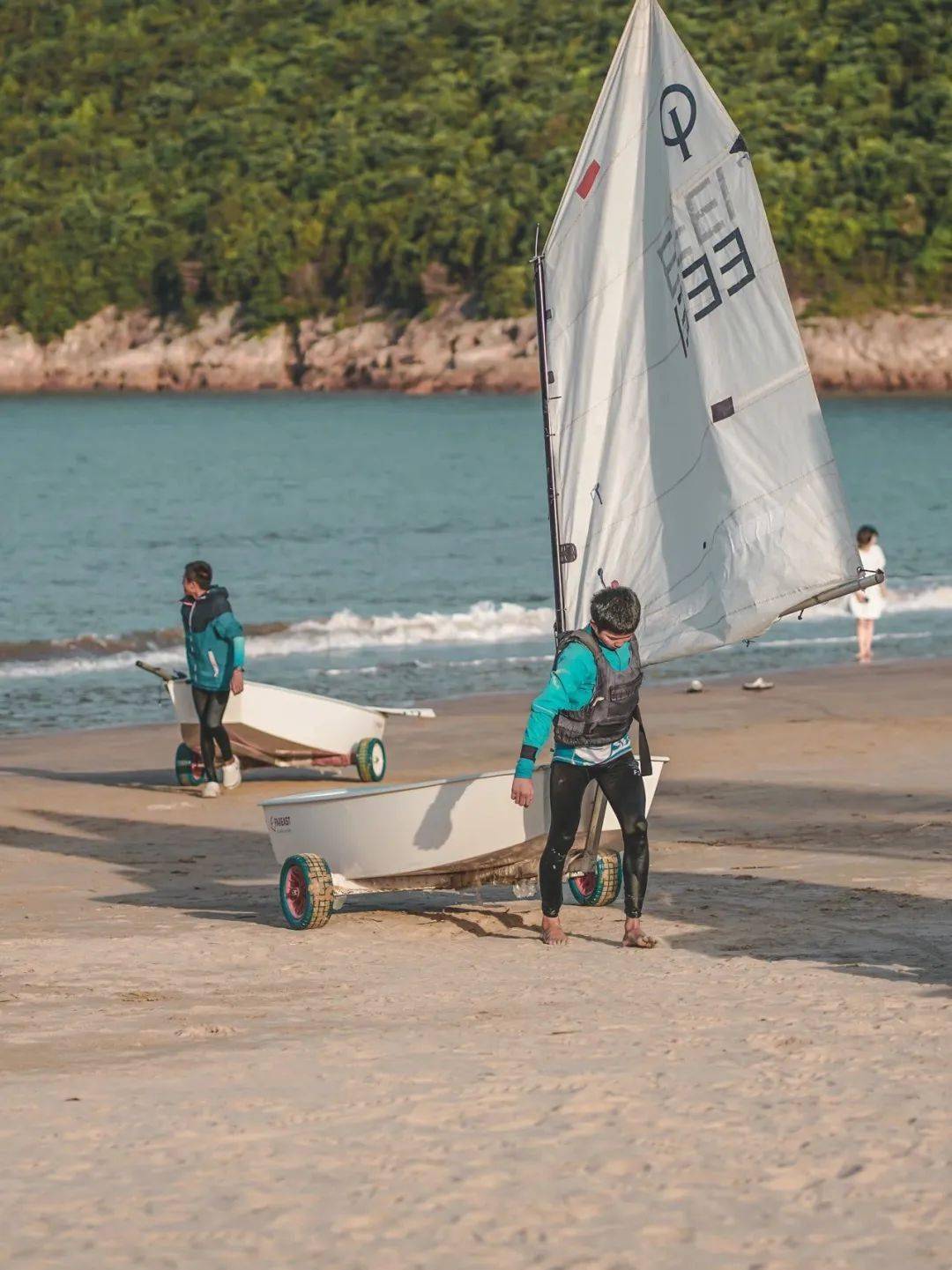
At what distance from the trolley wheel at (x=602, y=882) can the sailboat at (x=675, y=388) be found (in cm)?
116

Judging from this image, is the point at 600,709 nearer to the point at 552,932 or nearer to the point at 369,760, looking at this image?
the point at 552,932

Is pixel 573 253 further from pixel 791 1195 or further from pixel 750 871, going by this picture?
pixel 791 1195

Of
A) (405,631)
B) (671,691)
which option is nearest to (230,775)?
(671,691)

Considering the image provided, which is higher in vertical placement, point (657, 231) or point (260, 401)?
point (260, 401)

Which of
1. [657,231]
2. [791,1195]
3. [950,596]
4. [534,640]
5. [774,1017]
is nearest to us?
[791,1195]

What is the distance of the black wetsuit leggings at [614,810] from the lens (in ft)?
31.3

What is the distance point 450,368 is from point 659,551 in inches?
4891

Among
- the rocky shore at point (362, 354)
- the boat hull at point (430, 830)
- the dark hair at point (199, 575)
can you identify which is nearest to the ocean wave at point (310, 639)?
the dark hair at point (199, 575)

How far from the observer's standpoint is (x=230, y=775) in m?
15.5

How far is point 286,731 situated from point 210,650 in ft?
4.11

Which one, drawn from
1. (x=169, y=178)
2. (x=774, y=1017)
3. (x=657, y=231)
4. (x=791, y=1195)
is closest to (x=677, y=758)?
(x=657, y=231)

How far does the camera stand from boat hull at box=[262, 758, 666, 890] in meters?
10.1

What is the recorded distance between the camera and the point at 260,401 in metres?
128

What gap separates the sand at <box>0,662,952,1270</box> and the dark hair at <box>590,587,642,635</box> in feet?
4.96
